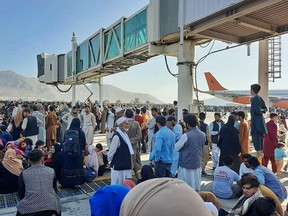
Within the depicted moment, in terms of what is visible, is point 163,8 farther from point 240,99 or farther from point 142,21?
point 240,99

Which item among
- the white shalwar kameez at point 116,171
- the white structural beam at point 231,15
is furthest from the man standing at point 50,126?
the white structural beam at point 231,15

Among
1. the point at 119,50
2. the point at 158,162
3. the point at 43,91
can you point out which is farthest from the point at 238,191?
the point at 43,91

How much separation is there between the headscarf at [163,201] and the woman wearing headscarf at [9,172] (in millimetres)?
5057

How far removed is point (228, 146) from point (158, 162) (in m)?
1.82

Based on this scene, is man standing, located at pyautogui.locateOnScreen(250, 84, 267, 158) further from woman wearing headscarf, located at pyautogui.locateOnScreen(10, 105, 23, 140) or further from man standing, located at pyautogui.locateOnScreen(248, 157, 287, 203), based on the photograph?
woman wearing headscarf, located at pyautogui.locateOnScreen(10, 105, 23, 140)

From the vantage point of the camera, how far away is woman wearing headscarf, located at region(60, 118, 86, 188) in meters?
5.57

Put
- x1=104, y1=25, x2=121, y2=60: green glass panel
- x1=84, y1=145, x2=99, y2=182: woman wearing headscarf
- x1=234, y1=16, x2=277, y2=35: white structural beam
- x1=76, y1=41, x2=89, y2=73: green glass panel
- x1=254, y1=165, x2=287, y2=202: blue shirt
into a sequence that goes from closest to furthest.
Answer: x1=254, y1=165, x2=287, y2=202: blue shirt, x1=234, y1=16, x2=277, y2=35: white structural beam, x1=84, y1=145, x2=99, y2=182: woman wearing headscarf, x1=104, y1=25, x2=121, y2=60: green glass panel, x1=76, y1=41, x2=89, y2=73: green glass panel

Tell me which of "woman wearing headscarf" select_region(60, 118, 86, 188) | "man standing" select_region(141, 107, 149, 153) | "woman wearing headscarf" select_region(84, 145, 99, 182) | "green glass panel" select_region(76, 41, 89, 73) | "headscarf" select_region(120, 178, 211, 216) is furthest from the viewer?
"green glass panel" select_region(76, 41, 89, 73)

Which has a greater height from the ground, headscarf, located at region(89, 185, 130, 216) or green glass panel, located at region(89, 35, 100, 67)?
green glass panel, located at region(89, 35, 100, 67)

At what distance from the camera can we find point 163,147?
5.05 metres

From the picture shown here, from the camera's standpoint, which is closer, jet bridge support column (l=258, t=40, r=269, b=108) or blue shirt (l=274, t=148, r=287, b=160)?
blue shirt (l=274, t=148, r=287, b=160)

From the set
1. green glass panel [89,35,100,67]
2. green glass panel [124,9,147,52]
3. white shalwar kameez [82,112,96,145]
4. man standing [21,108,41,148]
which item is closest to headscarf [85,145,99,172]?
man standing [21,108,41,148]

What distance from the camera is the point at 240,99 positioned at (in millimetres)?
35844

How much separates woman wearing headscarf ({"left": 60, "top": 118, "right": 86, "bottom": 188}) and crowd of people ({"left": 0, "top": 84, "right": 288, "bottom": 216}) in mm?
21
